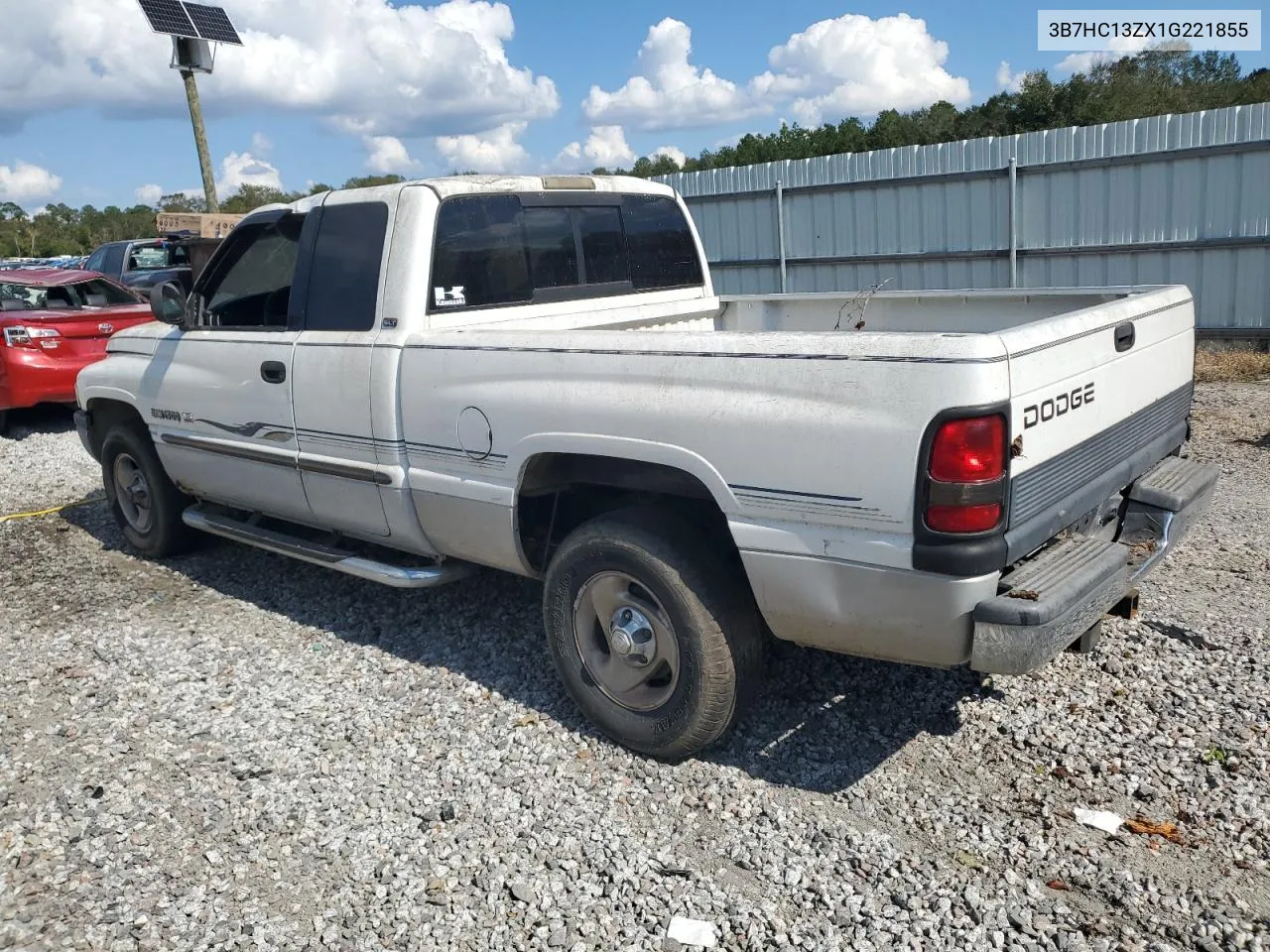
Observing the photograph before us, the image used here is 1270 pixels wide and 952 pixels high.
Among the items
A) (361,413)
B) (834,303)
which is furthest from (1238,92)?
(361,413)

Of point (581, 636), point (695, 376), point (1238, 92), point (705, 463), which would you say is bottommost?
point (581, 636)

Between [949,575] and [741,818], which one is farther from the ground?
[949,575]

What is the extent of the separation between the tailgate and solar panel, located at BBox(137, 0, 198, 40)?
1543 cm

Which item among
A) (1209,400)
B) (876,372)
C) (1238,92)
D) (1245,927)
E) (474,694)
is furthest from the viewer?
(1238,92)

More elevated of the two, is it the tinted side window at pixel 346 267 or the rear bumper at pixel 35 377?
the tinted side window at pixel 346 267

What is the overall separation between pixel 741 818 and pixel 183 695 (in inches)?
101

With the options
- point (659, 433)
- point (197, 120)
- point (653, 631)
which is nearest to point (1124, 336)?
point (659, 433)

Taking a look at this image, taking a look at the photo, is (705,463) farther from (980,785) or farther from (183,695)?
(183,695)

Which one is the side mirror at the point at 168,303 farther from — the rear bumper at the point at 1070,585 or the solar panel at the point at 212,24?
the solar panel at the point at 212,24

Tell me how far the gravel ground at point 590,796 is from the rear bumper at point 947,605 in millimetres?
602

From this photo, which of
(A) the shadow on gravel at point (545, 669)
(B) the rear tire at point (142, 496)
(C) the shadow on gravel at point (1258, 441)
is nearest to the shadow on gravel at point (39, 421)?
(B) the rear tire at point (142, 496)

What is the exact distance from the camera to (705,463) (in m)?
3.43

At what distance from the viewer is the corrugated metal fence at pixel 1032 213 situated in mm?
11172

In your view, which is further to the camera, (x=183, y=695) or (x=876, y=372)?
(x=183, y=695)
